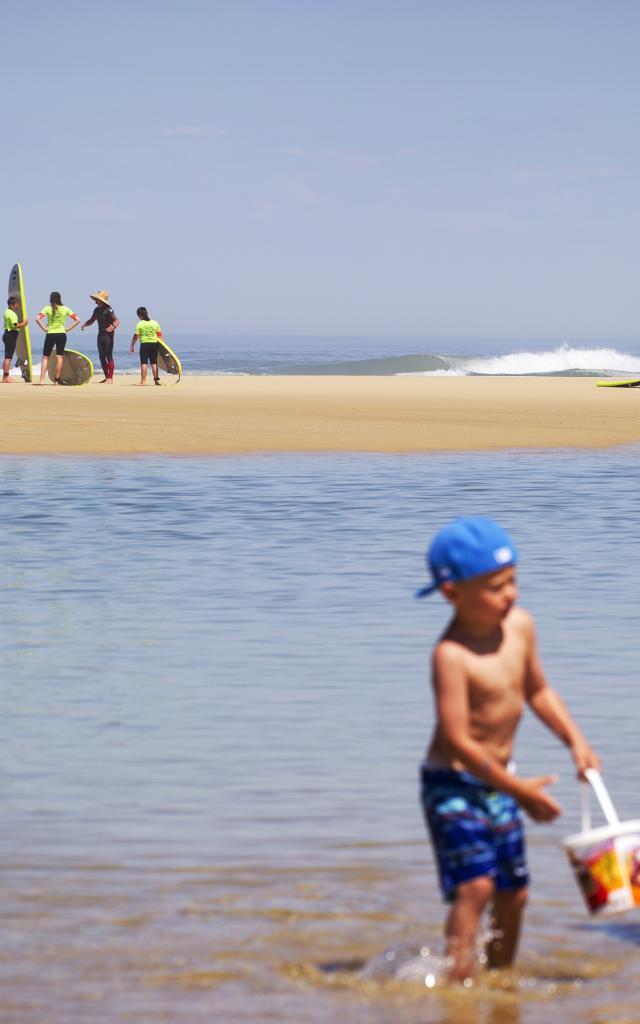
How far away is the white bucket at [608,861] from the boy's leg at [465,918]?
0.24 meters

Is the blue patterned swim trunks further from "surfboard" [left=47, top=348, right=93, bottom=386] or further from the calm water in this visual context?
"surfboard" [left=47, top=348, right=93, bottom=386]

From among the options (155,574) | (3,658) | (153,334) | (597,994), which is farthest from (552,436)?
(597,994)

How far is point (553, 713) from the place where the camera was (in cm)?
425

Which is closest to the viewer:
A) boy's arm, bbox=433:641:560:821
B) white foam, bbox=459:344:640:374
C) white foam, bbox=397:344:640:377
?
boy's arm, bbox=433:641:560:821

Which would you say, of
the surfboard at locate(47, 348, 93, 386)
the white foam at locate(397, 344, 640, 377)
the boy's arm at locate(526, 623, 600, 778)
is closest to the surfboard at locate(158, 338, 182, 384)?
the surfboard at locate(47, 348, 93, 386)

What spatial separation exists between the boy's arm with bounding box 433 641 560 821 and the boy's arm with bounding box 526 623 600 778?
131 mm

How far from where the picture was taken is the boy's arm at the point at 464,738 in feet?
13.1

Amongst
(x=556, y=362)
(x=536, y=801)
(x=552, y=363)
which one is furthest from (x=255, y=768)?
(x=556, y=362)

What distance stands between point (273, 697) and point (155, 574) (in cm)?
335

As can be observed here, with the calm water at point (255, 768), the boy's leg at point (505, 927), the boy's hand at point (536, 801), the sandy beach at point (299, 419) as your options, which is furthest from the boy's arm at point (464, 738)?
the sandy beach at point (299, 419)

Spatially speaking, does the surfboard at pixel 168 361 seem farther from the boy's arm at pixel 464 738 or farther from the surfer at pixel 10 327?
the boy's arm at pixel 464 738

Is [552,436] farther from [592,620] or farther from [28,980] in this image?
[28,980]

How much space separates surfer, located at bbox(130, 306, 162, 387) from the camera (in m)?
29.2

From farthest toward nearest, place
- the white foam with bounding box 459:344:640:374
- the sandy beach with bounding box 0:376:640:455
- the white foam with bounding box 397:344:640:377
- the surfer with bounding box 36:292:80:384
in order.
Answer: the white foam with bounding box 459:344:640:374
the white foam with bounding box 397:344:640:377
the surfer with bounding box 36:292:80:384
the sandy beach with bounding box 0:376:640:455
